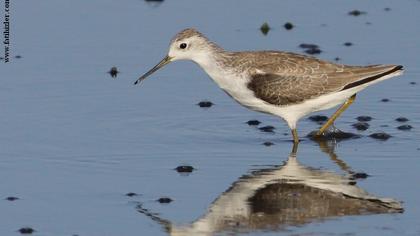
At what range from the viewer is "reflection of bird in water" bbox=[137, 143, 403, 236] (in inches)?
507

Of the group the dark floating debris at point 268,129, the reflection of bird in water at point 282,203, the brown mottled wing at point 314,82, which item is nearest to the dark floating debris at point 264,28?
the dark floating debris at point 268,129

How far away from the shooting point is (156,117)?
17.0 m

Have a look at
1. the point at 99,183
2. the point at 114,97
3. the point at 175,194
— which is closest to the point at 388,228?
the point at 175,194

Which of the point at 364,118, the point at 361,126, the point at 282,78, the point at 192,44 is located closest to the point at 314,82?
the point at 282,78

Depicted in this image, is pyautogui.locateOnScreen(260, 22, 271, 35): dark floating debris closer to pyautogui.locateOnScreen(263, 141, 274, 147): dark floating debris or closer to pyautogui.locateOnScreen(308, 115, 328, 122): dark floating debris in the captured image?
pyautogui.locateOnScreen(308, 115, 328, 122): dark floating debris

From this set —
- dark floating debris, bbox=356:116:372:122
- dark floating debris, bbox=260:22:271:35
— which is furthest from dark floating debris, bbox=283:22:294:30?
dark floating debris, bbox=356:116:372:122

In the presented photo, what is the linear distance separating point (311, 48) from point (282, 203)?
6449 mm

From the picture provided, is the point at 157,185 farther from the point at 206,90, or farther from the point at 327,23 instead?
the point at 327,23

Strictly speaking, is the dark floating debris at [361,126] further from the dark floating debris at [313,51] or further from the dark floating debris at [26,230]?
the dark floating debris at [26,230]

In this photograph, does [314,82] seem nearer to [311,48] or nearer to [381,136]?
[381,136]

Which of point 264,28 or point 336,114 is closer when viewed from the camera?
point 336,114

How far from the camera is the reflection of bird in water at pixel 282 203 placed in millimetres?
12867

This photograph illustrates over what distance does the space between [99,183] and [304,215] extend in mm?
2515

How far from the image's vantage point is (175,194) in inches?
547
